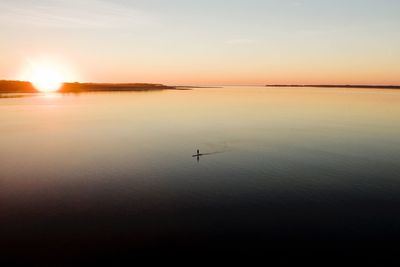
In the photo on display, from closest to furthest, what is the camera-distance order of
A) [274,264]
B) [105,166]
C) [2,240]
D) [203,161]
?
1. [274,264]
2. [2,240]
3. [105,166]
4. [203,161]

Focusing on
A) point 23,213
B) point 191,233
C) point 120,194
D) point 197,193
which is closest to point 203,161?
point 197,193

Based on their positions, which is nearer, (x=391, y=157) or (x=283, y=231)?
(x=283, y=231)

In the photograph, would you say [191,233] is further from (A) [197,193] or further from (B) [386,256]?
(B) [386,256]

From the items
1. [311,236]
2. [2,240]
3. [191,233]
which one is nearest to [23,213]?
[2,240]

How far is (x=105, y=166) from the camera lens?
45250mm

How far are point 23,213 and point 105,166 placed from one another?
661 inches

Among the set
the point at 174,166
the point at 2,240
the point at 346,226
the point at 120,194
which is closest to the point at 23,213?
the point at 2,240

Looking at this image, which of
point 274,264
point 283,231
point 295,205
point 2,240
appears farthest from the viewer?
point 295,205

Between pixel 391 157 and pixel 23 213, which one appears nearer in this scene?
pixel 23 213

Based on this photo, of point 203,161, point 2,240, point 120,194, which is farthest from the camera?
point 203,161

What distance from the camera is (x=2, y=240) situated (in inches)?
956

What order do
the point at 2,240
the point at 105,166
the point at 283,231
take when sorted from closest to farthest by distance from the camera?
the point at 2,240, the point at 283,231, the point at 105,166

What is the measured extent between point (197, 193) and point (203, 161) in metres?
14.1

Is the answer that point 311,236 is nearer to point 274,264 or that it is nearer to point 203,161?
point 274,264
